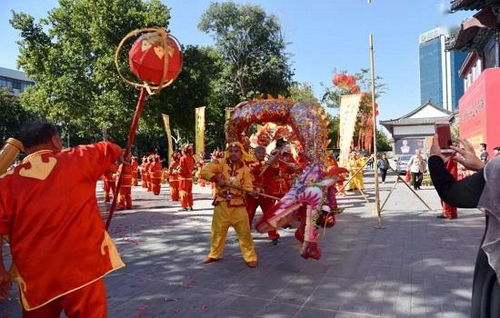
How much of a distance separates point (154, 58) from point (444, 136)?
1943 millimetres

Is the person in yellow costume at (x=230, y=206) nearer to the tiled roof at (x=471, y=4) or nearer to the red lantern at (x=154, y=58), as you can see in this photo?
the red lantern at (x=154, y=58)

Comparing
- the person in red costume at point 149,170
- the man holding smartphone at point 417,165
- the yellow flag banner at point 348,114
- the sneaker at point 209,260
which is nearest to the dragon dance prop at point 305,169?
the sneaker at point 209,260

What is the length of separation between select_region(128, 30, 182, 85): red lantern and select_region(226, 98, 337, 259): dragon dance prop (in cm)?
299

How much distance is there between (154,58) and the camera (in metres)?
3.07

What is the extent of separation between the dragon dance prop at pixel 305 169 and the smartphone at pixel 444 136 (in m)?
2.98

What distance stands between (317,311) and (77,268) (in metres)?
2.38

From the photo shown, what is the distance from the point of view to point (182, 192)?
11703 mm

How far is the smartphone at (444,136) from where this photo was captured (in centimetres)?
252

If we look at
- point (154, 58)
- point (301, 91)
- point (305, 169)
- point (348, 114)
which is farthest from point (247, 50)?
point (154, 58)

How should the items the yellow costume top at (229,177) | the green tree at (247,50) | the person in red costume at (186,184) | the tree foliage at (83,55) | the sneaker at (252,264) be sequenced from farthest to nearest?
the green tree at (247,50)
the tree foliage at (83,55)
the person in red costume at (186,184)
the yellow costume top at (229,177)
the sneaker at (252,264)

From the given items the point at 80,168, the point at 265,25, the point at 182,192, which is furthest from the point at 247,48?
the point at 80,168

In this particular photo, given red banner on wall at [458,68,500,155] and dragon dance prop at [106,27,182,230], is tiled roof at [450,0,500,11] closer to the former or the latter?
red banner on wall at [458,68,500,155]

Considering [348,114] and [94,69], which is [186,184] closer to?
[348,114]

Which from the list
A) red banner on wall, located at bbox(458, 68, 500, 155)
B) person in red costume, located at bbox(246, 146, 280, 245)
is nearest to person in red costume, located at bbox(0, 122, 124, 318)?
person in red costume, located at bbox(246, 146, 280, 245)
